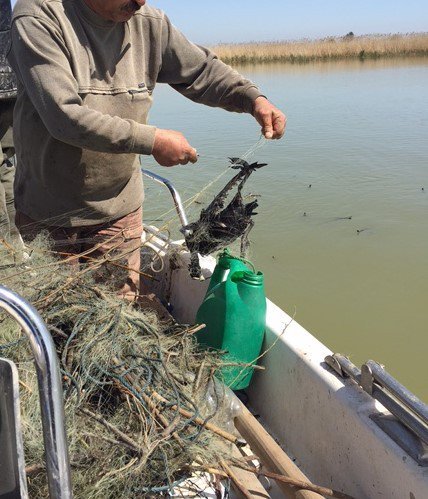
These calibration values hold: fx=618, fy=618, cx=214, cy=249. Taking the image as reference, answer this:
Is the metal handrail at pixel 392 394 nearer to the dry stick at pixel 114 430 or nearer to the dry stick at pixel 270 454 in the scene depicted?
the dry stick at pixel 270 454

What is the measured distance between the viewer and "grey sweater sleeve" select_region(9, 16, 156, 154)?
242 centimetres

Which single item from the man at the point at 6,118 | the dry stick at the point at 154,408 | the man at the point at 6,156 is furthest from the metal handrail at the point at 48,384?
the man at the point at 6,156

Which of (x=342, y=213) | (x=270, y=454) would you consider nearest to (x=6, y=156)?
(x=270, y=454)

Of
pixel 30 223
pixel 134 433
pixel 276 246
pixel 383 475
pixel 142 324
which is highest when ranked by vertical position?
pixel 30 223

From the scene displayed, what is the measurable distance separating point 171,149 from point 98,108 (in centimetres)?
54

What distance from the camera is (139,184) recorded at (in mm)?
3328

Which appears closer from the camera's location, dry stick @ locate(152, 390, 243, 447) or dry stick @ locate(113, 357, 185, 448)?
dry stick @ locate(113, 357, 185, 448)

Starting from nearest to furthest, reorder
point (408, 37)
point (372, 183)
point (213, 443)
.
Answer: point (213, 443), point (372, 183), point (408, 37)

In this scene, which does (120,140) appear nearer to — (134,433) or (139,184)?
(139,184)

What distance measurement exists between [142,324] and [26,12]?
4.39ft

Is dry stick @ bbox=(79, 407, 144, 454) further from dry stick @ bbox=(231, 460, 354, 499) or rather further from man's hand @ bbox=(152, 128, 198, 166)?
man's hand @ bbox=(152, 128, 198, 166)

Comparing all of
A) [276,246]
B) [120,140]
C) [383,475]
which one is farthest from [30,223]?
[276,246]

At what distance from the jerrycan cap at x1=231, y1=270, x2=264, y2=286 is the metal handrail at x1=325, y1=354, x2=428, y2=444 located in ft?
2.13

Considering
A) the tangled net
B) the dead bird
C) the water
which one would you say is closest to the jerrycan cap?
the dead bird
